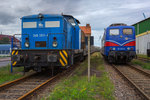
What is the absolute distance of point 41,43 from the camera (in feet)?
21.4

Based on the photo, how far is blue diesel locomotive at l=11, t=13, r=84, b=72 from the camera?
590cm

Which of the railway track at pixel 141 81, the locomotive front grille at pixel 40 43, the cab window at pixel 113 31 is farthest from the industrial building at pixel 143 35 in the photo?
the locomotive front grille at pixel 40 43

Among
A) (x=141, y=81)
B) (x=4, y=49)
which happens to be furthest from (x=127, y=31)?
(x=4, y=49)

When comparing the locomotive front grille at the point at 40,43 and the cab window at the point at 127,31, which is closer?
the locomotive front grille at the point at 40,43

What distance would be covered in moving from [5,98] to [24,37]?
3.53m

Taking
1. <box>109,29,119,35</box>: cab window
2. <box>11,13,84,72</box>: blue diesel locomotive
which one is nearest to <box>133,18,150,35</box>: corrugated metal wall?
<box>109,29,119,35</box>: cab window

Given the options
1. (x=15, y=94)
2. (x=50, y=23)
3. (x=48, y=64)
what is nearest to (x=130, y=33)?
(x=50, y=23)

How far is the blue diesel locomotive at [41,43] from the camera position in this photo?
5902 millimetres

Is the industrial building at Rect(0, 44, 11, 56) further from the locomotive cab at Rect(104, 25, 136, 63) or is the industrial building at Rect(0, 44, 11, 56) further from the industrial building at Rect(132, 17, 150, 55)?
the locomotive cab at Rect(104, 25, 136, 63)

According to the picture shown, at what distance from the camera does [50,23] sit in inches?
259

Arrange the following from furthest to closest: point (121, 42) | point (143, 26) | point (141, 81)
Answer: point (143, 26) → point (121, 42) → point (141, 81)

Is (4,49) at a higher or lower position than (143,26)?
lower

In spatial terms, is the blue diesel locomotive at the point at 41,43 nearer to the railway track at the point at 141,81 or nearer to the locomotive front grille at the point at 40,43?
the locomotive front grille at the point at 40,43

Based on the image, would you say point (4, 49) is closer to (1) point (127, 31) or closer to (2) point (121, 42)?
(2) point (121, 42)
